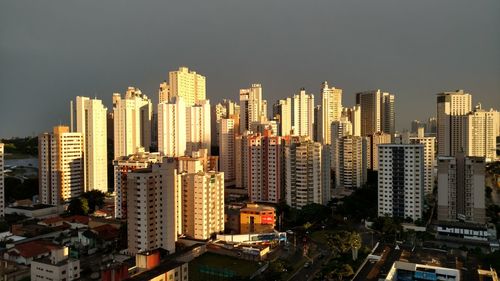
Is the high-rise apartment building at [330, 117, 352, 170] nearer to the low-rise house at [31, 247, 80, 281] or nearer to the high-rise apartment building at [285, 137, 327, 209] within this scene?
the high-rise apartment building at [285, 137, 327, 209]

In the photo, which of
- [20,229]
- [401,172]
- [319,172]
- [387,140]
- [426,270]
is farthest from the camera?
[387,140]

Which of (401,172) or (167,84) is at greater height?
(167,84)

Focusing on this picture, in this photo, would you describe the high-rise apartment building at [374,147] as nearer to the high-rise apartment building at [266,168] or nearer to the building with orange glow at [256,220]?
the high-rise apartment building at [266,168]

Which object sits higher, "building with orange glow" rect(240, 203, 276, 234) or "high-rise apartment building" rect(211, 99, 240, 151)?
"high-rise apartment building" rect(211, 99, 240, 151)

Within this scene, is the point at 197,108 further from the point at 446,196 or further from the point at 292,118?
the point at 446,196

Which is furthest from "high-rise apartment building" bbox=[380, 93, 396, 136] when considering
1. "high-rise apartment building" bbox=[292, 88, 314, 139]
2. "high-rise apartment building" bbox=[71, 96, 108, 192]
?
"high-rise apartment building" bbox=[71, 96, 108, 192]

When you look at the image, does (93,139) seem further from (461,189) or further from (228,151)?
(461,189)

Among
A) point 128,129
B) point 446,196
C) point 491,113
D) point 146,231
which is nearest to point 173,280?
point 146,231
